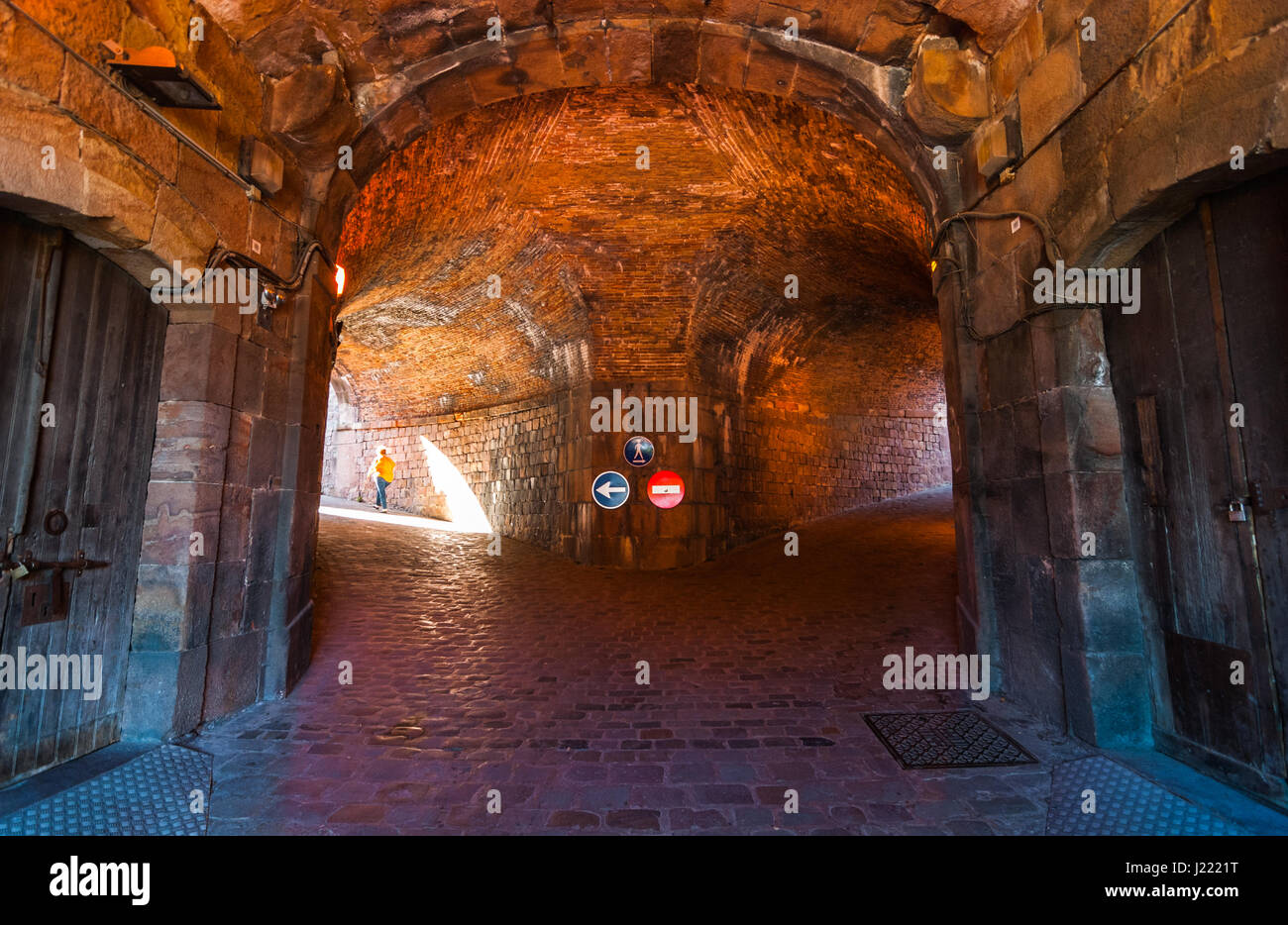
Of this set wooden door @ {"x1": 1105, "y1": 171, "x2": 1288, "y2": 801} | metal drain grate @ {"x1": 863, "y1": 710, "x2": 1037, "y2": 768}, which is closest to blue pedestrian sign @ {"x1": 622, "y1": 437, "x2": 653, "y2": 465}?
metal drain grate @ {"x1": 863, "y1": 710, "x2": 1037, "y2": 768}

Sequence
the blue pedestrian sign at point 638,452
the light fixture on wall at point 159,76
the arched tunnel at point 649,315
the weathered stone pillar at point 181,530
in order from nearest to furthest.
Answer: the light fixture on wall at point 159,76
the weathered stone pillar at point 181,530
the arched tunnel at point 649,315
the blue pedestrian sign at point 638,452

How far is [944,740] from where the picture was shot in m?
3.40

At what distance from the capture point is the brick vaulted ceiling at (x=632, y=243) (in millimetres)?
7016

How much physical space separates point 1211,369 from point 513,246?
8.70 m

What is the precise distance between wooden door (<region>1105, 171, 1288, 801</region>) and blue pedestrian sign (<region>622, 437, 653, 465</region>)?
798cm

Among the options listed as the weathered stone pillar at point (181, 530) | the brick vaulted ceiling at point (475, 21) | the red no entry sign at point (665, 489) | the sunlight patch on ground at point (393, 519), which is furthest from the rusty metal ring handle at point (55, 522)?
the sunlight patch on ground at point (393, 519)

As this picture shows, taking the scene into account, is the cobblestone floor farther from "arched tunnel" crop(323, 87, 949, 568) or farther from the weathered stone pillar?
"arched tunnel" crop(323, 87, 949, 568)

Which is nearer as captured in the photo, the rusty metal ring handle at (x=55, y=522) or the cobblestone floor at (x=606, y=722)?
the cobblestone floor at (x=606, y=722)

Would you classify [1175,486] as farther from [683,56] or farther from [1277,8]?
[683,56]

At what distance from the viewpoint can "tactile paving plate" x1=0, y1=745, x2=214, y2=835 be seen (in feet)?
8.07

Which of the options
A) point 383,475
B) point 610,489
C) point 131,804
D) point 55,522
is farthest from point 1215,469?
point 383,475

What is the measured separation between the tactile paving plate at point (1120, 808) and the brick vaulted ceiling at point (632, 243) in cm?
555

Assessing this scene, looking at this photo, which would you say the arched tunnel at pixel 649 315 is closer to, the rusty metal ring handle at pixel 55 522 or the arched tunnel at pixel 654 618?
the arched tunnel at pixel 654 618

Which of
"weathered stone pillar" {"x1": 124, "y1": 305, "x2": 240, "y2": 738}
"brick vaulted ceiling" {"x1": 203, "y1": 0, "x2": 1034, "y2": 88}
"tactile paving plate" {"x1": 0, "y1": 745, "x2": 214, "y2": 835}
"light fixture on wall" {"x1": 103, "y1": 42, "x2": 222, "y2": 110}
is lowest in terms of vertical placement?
"tactile paving plate" {"x1": 0, "y1": 745, "x2": 214, "y2": 835}
